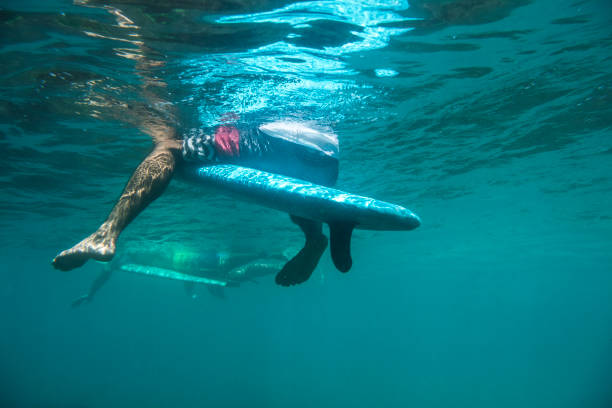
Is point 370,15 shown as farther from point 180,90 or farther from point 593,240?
point 593,240

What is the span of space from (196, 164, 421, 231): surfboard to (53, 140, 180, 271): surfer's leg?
1094mm

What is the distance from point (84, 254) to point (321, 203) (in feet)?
9.26

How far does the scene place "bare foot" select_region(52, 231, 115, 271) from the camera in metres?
3.65

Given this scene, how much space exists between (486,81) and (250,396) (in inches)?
1668

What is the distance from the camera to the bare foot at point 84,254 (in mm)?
3654

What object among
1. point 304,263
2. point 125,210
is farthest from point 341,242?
point 125,210

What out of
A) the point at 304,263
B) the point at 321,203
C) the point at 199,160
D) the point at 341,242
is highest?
the point at 321,203

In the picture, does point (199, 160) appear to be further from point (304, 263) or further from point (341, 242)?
point (341, 242)

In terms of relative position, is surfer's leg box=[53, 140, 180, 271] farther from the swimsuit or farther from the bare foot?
the swimsuit

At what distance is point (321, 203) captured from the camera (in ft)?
11.8

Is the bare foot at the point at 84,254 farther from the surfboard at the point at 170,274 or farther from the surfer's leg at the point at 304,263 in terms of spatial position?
the surfboard at the point at 170,274

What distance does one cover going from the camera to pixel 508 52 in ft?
24.5

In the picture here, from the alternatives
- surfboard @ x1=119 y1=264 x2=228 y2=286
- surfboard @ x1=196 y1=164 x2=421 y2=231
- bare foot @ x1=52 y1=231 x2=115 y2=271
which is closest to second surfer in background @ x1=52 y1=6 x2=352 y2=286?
bare foot @ x1=52 y1=231 x2=115 y2=271

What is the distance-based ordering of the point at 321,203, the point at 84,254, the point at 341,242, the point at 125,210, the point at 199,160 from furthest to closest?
1. the point at 199,160
2. the point at 125,210
3. the point at 341,242
4. the point at 84,254
5. the point at 321,203
